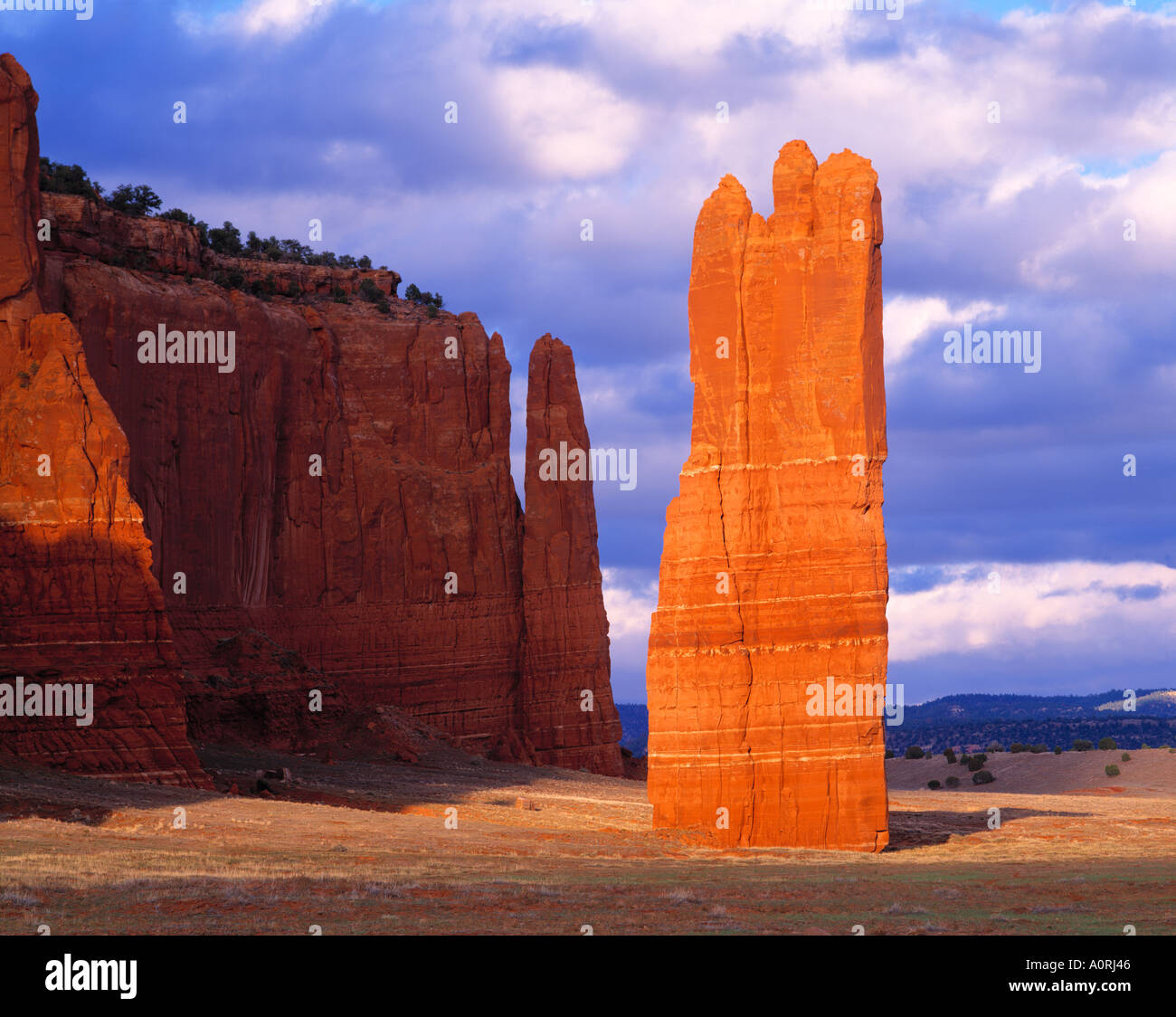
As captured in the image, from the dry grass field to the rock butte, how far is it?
9355 millimetres

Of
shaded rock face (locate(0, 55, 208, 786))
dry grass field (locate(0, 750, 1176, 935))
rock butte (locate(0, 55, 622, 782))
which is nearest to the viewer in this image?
dry grass field (locate(0, 750, 1176, 935))

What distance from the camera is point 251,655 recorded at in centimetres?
6744

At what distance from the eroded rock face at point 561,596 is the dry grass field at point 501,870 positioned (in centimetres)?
2800

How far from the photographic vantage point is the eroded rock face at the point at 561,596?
273 ft

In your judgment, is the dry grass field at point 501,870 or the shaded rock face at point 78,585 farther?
the shaded rock face at point 78,585

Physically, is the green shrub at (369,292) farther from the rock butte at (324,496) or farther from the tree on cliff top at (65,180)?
the tree on cliff top at (65,180)

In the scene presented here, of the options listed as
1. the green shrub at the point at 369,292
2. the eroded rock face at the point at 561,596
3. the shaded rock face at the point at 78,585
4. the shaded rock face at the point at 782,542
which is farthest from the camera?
the green shrub at the point at 369,292

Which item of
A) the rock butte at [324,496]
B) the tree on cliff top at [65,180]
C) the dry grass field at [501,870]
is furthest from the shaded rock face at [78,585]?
the tree on cliff top at [65,180]

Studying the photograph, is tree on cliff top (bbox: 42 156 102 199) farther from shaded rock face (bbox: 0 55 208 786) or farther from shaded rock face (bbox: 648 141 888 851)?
shaded rock face (bbox: 648 141 888 851)

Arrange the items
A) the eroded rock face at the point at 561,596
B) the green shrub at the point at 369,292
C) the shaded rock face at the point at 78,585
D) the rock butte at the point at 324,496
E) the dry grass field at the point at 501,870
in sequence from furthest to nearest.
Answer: the green shrub at the point at 369,292, the eroded rock face at the point at 561,596, the rock butte at the point at 324,496, the shaded rock face at the point at 78,585, the dry grass field at the point at 501,870

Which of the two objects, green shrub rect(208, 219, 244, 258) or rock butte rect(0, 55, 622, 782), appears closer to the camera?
rock butte rect(0, 55, 622, 782)

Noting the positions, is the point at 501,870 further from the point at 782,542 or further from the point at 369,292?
the point at 369,292

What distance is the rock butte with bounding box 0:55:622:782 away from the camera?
64.7m

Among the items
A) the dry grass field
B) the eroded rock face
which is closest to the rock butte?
the eroded rock face
